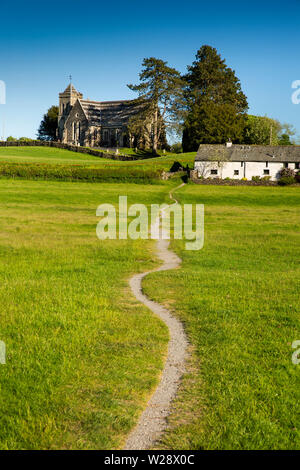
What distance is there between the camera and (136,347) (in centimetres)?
899

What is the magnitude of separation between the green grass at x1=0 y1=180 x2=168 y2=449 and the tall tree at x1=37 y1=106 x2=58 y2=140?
134050 mm

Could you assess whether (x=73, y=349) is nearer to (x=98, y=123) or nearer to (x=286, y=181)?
(x=286, y=181)

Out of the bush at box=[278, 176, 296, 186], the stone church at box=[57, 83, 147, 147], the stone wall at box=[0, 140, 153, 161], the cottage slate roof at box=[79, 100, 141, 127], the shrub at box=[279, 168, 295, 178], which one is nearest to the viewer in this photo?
the bush at box=[278, 176, 296, 186]

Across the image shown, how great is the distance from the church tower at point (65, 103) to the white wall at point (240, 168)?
72.4m

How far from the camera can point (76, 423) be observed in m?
6.38

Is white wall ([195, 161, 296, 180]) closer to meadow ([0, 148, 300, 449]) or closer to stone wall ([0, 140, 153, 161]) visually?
stone wall ([0, 140, 153, 161])

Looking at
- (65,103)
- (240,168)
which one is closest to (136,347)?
(240,168)

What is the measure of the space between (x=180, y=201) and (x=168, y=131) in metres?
55.2

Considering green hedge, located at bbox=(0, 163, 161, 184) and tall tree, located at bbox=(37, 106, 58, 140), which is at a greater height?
tall tree, located at bbox=(37, 106, 58, 140)

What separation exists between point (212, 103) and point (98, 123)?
3768 cm

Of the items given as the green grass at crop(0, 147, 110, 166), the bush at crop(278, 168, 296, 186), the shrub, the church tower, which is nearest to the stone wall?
the green grass at crop(0, 147, 110, 166)

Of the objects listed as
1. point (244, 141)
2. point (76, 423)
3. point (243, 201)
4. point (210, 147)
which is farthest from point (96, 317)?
point (244, 141)

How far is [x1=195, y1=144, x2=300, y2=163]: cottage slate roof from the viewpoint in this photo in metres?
76.2
